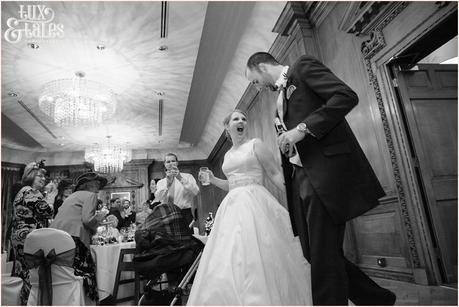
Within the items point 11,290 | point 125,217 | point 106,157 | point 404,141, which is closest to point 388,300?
point 404,141

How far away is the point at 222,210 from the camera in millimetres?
2361

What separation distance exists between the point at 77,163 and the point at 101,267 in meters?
7.87

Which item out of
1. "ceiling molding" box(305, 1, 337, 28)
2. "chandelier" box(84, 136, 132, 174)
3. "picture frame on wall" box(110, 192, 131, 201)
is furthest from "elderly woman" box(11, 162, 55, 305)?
"picture frame on wall" box(110, 192, 131, 201)

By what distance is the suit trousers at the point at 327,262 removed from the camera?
4.58 ft

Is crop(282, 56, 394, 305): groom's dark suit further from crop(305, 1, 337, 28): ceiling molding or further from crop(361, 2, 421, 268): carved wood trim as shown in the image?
crop(305, 1, 337, 28): ceiling molding

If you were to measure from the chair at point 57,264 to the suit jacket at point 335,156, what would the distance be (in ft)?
6.90

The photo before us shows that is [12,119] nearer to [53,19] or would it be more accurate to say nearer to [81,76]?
[81,76]

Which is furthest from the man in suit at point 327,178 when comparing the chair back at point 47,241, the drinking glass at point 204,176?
the chair back at point 47,241

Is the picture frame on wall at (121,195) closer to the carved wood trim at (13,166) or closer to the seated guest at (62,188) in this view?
the carved wood trim at (13,166)

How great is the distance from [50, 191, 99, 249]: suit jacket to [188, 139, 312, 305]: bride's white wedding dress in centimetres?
188

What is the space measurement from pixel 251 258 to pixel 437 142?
1.94 m

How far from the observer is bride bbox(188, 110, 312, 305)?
183 cm

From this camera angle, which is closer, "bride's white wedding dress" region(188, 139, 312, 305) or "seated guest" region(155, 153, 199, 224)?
"bride's white wedding dress" region(188, 139, 312, 305)

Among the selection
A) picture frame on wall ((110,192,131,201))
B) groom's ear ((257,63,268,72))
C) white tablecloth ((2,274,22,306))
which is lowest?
white tablecloth ((2,274,22,306))
